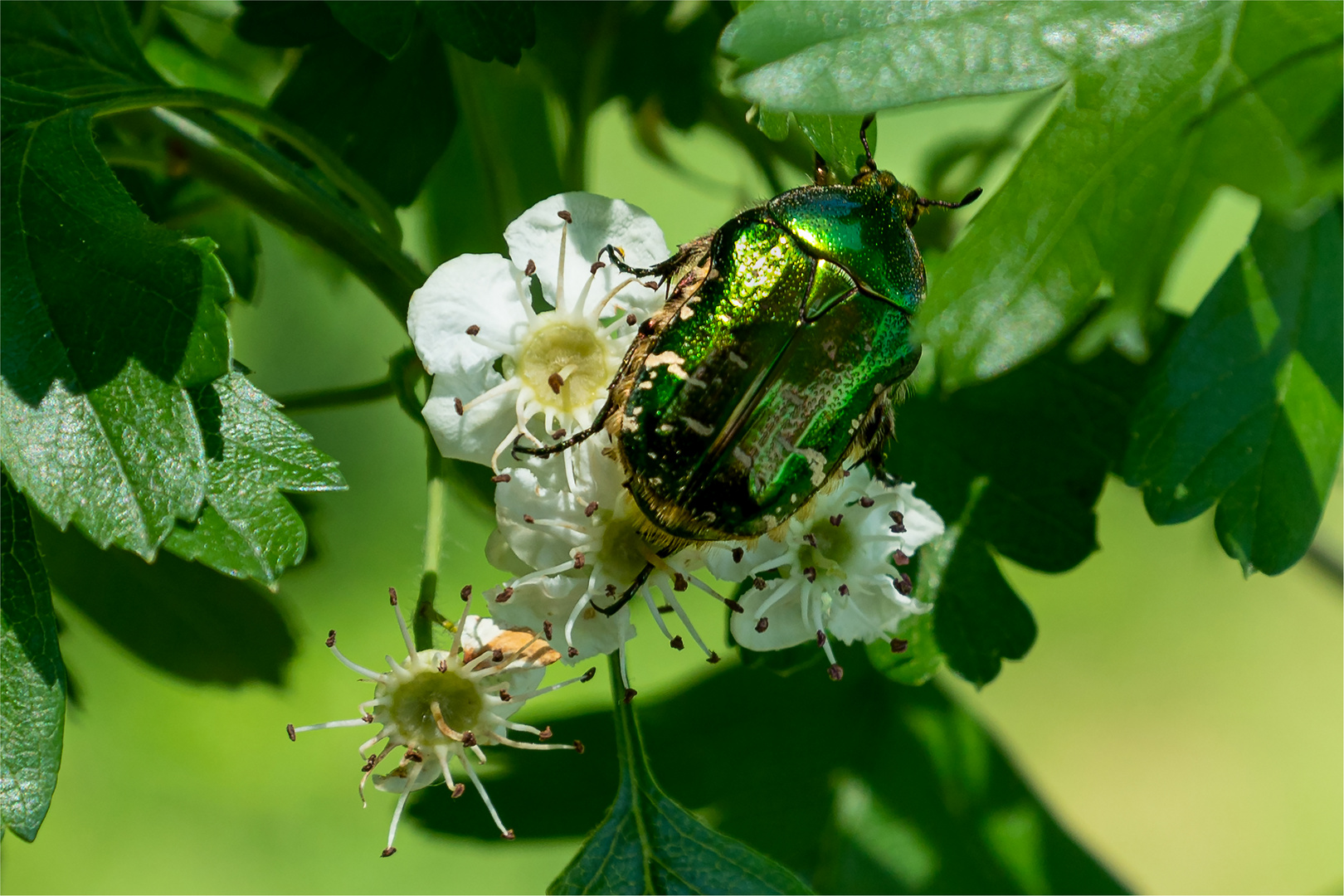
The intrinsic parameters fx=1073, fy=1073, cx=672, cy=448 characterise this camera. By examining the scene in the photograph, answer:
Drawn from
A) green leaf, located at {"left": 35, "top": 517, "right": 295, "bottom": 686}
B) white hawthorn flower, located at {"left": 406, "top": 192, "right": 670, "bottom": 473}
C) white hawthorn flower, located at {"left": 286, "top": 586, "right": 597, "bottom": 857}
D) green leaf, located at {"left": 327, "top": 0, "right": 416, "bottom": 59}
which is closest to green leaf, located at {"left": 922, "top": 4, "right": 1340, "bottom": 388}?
white hawthorn flower, located at {"left": 406, "top": 192, "right": 670, "bottom": 473}

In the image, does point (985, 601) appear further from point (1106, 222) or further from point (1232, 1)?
point (1232, 1)

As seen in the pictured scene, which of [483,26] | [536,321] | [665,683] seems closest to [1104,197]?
[536,321]

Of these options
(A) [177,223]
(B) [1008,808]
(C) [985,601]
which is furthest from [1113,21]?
(B) [1008,808]

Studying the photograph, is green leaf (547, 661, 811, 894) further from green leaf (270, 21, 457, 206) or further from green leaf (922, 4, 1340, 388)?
green leaf (270, 21, 457, 206)

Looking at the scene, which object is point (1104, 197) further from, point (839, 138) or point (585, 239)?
point (585, 239)

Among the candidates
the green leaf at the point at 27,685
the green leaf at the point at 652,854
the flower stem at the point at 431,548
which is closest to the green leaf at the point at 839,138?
the flower stem at the point at 431,548

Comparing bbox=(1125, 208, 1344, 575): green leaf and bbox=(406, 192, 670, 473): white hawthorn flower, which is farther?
bbox=(1125, 208, 1344, 575): green leaf
